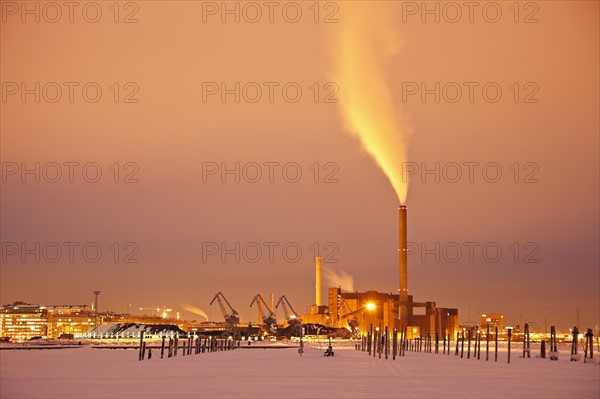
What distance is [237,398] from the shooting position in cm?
3438

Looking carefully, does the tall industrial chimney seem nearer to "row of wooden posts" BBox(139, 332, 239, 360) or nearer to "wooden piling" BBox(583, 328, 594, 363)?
"row of wooden posts" BBox(139, 332, 239, 360)

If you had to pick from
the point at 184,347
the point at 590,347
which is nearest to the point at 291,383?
the point at 184,347

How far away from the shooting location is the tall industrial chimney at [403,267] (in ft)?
595

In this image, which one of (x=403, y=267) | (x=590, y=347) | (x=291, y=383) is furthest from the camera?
(x=403, y=267)

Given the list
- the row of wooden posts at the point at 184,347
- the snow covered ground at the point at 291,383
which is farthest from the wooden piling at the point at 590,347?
the row of wooden posts at the point at 184,347

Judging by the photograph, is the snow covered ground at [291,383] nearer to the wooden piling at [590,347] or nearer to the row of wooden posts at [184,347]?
the row of wooden posts at [184,347]

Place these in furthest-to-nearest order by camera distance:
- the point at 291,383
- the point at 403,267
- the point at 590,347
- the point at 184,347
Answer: the point at 403,267 < the point at 184,347 < the point at 590,347 < the point at 291,383

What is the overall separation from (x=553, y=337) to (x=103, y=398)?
62606 millimetres

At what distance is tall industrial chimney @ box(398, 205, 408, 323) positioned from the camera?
595 ft

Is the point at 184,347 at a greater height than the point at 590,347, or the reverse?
the point at 590,347

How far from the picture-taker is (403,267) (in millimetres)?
186375

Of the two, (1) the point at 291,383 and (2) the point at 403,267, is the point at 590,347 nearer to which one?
(1) the point at 291,383

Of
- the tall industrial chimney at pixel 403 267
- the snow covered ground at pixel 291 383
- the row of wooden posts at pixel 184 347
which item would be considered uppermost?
the tall industrial chimney at pixel 403 267

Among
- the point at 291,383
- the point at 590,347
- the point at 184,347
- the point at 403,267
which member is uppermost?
the point at 403,267
